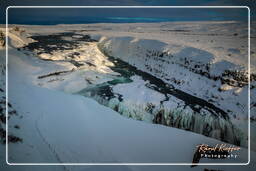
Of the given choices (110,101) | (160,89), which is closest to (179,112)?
(160,89)

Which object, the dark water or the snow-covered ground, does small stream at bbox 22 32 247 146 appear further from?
the snow-covered ground

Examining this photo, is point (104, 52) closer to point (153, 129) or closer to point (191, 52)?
point (191, 52)

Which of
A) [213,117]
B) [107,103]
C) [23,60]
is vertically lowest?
[213,117]

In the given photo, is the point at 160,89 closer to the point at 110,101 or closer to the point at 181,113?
the point at 181,113

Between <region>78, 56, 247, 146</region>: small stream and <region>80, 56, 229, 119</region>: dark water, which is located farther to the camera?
<region>80, 56, 229, 119</region>: dark water

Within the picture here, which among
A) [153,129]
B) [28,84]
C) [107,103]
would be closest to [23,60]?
[28,84]

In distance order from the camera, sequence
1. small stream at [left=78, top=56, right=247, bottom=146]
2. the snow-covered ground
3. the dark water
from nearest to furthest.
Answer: the snow-covered ground
small stream at [left=78, top=56, right=247, bottom=146]
the dark water

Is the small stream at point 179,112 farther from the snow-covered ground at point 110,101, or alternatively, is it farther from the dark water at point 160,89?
the snow-covered ground at point 110,101

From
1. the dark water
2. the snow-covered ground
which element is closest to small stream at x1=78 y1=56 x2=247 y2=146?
the dark water
